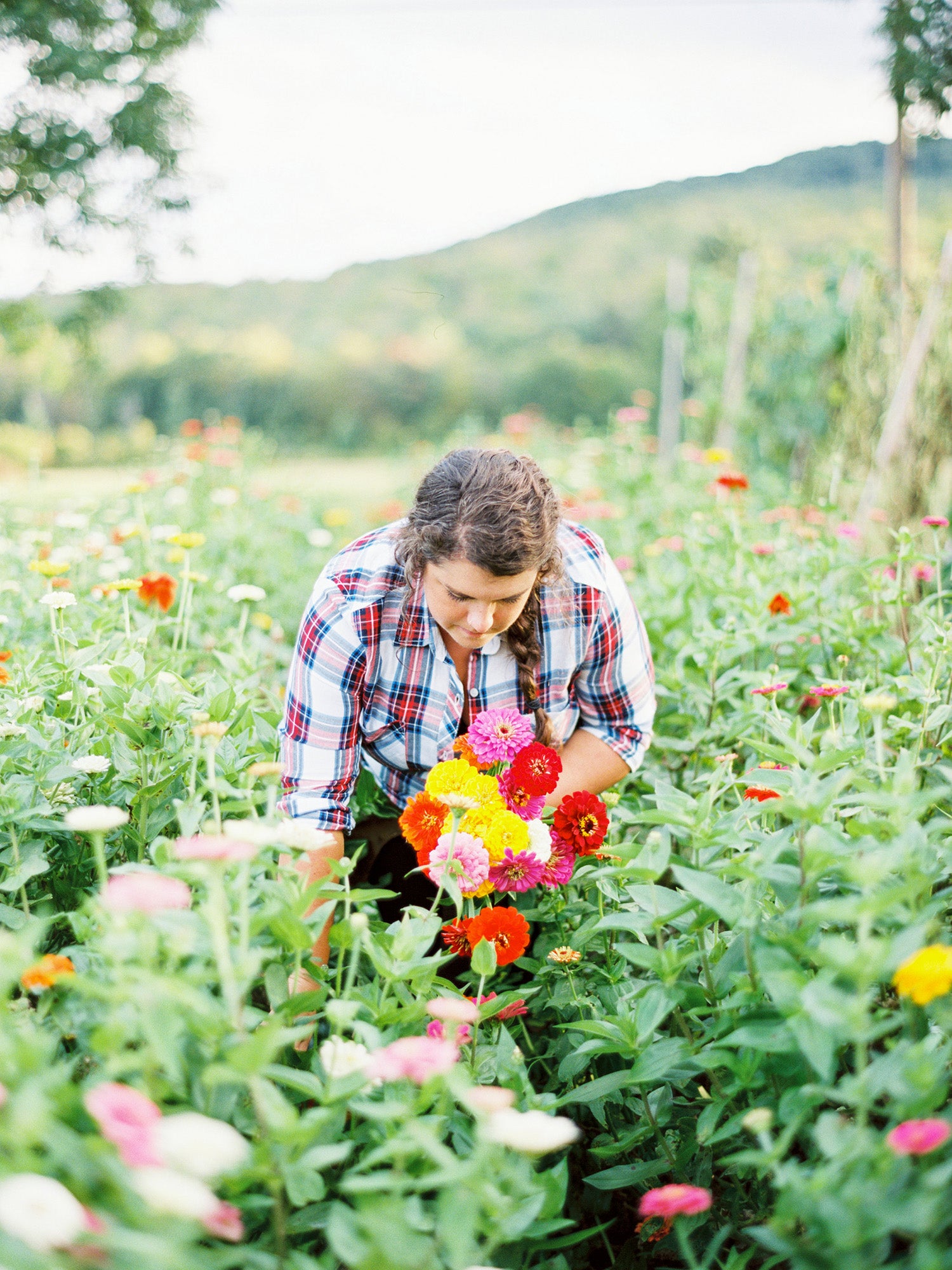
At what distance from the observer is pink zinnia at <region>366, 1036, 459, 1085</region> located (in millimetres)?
747

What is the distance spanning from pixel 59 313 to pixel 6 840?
4978 mm

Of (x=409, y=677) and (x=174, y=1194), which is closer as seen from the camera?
(x=174, y=1194)

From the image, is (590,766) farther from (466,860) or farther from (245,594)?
(245,594)

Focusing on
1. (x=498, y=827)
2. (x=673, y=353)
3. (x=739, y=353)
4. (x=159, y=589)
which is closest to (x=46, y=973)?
(x=498, y=827)

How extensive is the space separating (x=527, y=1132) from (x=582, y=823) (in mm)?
627

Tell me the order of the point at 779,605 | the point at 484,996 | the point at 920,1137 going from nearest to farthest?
the point at 920,1137, the point at 484,996, the point at 779,605

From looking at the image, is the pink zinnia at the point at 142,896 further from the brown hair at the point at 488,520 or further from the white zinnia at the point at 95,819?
the brown hair at the point at 488,520

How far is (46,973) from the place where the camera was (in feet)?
2.81

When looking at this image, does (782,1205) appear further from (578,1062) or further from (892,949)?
(578,1062)

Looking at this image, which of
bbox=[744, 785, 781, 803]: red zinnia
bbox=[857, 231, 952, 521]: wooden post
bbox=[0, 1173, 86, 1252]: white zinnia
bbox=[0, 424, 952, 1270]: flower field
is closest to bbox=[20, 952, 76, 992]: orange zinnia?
bbox=[0, 424, 952, 1270]: flower field

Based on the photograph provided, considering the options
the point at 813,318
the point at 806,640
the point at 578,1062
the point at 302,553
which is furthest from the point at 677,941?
the point at 813,318

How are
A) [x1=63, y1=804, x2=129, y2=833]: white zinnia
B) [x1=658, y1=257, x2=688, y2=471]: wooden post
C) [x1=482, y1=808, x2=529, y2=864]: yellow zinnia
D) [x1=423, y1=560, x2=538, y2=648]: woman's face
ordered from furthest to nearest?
[x1=658, y1=257, x2=688, y2=471]: wooden post < [x1=423, y1=560, x2=538, y2=648]: woman's face < [x1=482, y1=808, x2=529, y2=864]: yellow zinnia < [x1=63, y1=804, x2=129, y2=833]: white zinnia

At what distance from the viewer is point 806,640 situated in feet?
6.95

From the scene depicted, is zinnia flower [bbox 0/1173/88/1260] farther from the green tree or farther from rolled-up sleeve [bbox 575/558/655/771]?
the green tree
